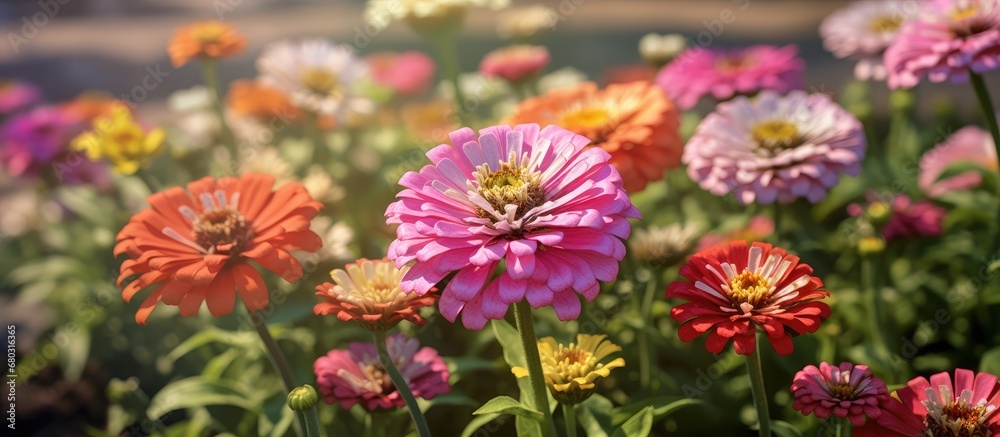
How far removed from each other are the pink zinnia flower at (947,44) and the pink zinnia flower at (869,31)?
268mm

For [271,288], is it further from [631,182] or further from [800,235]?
[800,235]

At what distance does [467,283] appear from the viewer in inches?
42.5

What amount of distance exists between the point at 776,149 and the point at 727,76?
41 cm

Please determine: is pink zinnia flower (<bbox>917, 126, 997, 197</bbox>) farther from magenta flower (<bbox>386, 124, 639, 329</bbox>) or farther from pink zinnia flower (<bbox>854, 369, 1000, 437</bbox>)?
magenta flower (<bbox>386, 124, 639, 329</bbox>)

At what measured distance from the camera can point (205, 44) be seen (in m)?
2.10

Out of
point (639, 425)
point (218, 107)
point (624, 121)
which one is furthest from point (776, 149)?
point (218, 107)

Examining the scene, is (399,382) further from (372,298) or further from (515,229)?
(515,229)

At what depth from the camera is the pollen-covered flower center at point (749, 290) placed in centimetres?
116

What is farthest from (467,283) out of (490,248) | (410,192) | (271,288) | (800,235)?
(800,235)

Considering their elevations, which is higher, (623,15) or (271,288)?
(623,15)

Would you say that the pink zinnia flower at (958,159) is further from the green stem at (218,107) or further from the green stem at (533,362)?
the green stem at (218,107)

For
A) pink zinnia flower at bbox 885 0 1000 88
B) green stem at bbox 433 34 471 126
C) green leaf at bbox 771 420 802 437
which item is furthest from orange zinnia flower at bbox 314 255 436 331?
pink zinnia flower at bbox 885 0 1000 88

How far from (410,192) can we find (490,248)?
0.15m

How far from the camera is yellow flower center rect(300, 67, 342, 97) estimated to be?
2316 mm
